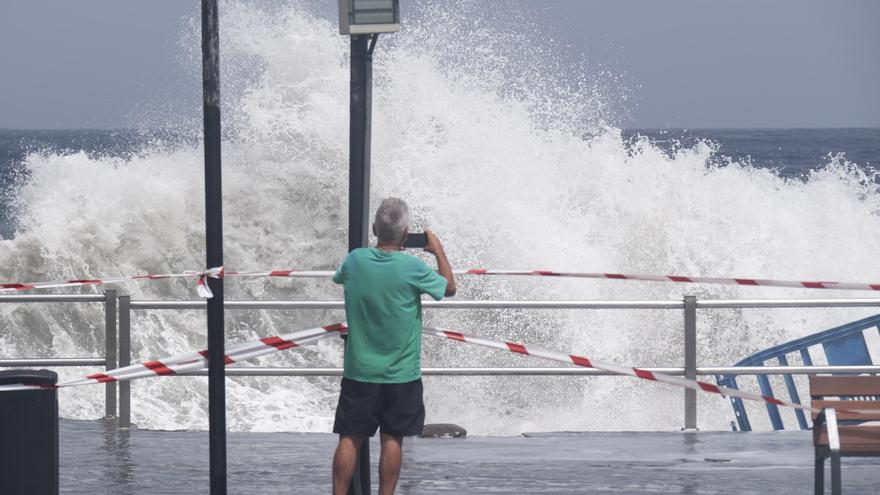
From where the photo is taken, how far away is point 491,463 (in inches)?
315

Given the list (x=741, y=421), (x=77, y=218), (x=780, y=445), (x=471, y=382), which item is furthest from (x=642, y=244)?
(x=780, y=445)

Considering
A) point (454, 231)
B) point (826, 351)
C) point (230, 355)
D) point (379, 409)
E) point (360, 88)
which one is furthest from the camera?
point (454, 231)

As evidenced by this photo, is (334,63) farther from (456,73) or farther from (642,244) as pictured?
(642,244)

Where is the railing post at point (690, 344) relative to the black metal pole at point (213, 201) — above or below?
below

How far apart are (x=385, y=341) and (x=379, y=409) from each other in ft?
1.05

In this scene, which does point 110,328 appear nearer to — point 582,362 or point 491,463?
point 491,463

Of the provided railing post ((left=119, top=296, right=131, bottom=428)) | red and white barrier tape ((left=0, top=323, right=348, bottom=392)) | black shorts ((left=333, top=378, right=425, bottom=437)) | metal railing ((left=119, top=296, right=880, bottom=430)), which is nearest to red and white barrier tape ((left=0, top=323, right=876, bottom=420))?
red and white barrier tape ((left=0, top=323, right=348, bottom=392))

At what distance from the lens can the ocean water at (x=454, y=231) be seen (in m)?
14.7

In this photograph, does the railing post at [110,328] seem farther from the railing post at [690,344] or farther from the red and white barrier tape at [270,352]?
the railing post at [690,344]

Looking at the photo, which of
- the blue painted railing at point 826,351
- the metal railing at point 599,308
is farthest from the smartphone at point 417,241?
the blue painted railing at point 826,351

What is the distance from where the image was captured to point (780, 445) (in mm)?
8641

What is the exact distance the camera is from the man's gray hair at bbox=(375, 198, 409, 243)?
5.96 meters

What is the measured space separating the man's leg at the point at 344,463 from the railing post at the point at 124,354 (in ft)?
11.5

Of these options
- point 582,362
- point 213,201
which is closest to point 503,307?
point 582,362
